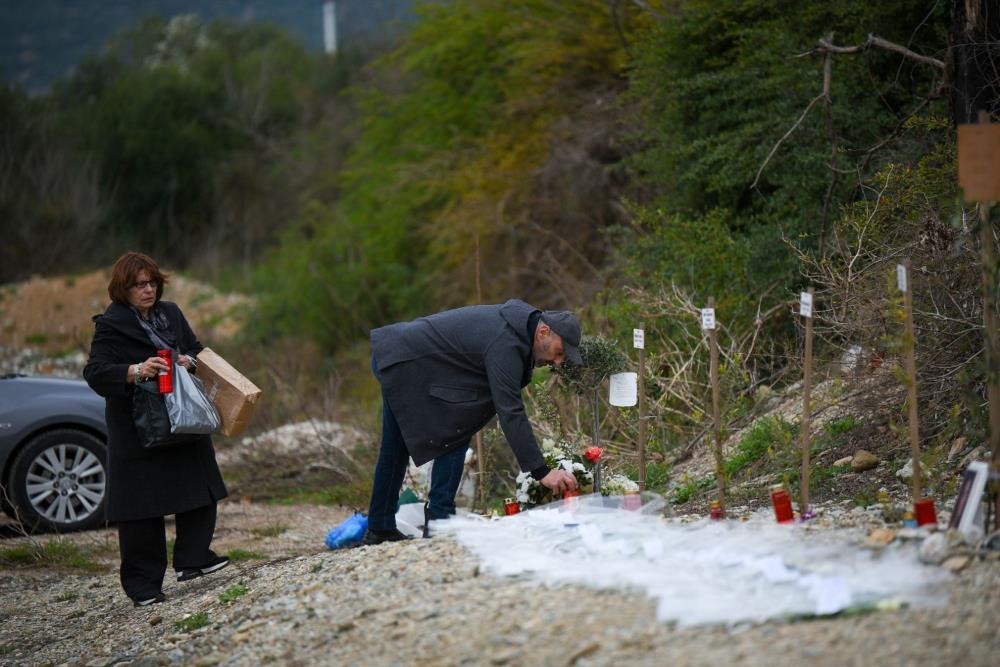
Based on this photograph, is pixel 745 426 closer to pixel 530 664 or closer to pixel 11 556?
pixel 530 664

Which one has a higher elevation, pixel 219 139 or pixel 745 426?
pixel 219 139

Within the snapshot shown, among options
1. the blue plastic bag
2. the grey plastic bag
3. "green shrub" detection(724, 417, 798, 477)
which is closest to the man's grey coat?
the grey plastic bag

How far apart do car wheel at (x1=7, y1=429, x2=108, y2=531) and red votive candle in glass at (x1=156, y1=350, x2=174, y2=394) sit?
314cm

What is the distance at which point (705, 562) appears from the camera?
4648 mm

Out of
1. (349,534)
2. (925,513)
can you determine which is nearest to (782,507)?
(925,513)

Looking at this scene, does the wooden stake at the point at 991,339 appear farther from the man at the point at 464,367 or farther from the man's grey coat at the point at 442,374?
the man's grey coat at the point at 442,374

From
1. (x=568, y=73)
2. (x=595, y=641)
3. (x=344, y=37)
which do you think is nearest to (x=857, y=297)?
(x=595, y=641)

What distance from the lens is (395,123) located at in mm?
19672

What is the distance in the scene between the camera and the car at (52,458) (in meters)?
8.66

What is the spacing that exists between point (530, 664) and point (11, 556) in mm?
5447

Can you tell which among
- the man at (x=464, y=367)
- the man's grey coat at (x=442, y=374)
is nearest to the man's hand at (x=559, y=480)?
the man at (x=464, y=367)

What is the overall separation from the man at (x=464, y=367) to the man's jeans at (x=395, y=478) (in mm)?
63

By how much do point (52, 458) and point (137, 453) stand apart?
300 centimetres

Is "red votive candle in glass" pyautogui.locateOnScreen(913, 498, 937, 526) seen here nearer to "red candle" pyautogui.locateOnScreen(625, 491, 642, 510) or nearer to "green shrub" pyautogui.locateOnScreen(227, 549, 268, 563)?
"red candle" pyautogui.locateOnScreen(625, 491, 642, 510)
